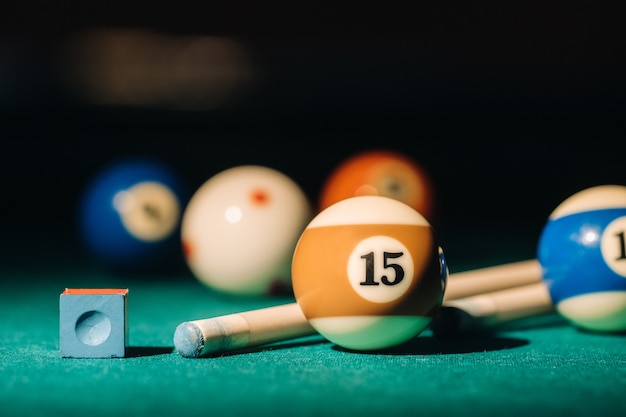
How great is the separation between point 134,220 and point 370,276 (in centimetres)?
249

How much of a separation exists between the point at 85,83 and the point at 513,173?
475 cm

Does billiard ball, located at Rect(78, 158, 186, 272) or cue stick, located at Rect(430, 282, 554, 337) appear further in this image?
billiard ball, located at Rect(78, 158, 186, 272)

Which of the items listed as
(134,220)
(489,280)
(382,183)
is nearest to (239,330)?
(489,280)

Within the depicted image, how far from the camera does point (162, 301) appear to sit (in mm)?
4148

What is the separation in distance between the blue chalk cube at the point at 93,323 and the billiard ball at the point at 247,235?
1332mm

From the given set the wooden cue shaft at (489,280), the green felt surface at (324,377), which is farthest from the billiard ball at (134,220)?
the wooden cue shaft at (489,280)

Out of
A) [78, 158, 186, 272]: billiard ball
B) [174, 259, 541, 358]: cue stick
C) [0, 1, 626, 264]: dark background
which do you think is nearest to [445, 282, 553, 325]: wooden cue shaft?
[174, 259, 541, 358]: cue stick

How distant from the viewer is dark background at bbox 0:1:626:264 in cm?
848

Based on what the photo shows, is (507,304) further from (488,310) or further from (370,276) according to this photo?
(370,276)

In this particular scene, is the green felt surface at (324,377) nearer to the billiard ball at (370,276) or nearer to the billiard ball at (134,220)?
the billiard ball at (370,276)

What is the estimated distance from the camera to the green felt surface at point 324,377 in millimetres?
2182

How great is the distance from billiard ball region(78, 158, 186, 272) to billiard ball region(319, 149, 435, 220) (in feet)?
3.65

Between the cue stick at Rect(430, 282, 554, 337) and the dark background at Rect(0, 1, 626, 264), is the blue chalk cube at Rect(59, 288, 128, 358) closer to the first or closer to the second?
the cue stick at Rect(430, 282, 554, 337)

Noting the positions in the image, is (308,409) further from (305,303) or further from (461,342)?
(461,342)
